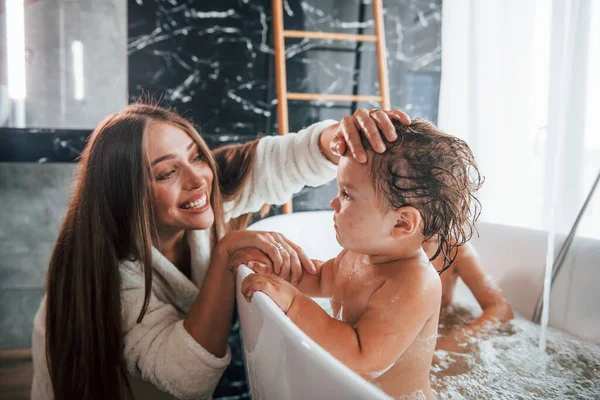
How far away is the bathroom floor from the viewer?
174cm

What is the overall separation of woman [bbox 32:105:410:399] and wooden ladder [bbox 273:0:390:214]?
109 centimetres

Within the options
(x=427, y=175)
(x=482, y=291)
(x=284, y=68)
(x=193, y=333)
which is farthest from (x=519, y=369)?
(x=284, y=68)

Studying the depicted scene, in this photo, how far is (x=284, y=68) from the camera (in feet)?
7.47

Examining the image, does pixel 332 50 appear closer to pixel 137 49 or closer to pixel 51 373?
pixel 137 49

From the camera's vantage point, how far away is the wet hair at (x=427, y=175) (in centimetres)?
81

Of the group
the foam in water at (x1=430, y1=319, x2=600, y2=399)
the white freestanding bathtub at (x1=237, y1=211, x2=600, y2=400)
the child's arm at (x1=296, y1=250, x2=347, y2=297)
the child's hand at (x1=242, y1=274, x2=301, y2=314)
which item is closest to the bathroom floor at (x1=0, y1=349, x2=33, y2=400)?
the white freestanding bathtub at (x1=237, y1=211, x2=600, y2=400)

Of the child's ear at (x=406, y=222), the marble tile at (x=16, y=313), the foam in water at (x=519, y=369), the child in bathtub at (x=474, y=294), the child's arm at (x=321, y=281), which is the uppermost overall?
the child's ear at (x=406, y=222)

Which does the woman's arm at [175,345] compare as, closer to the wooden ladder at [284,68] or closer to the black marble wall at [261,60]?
the wooden ladder at [284,68]

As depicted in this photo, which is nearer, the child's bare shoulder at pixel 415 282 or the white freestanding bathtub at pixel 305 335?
the white freestanding bathtub at pixel 305 335

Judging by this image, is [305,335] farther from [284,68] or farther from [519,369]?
[284,68]

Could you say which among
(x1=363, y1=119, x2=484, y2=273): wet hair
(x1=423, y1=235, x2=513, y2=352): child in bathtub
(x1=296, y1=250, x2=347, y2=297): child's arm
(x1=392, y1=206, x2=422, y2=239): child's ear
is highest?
(x1=363, y1=119, x2=484, y2=273): wet hair

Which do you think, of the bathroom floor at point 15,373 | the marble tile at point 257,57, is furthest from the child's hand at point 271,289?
the marble tile at point 257,57

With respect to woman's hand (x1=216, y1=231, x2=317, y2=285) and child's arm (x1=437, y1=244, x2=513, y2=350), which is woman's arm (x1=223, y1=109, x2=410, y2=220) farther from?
child's arm (x1=437, y1=244, x2=513, y2=350)

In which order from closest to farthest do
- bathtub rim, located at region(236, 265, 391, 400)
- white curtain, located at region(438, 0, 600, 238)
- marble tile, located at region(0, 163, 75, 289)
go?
bathtub rim, located at region(236, 265, 391, 400)
white curtain, located at region(438, 0, 600, 238)
marble tile, located at region(0, 163, 75, 289)
